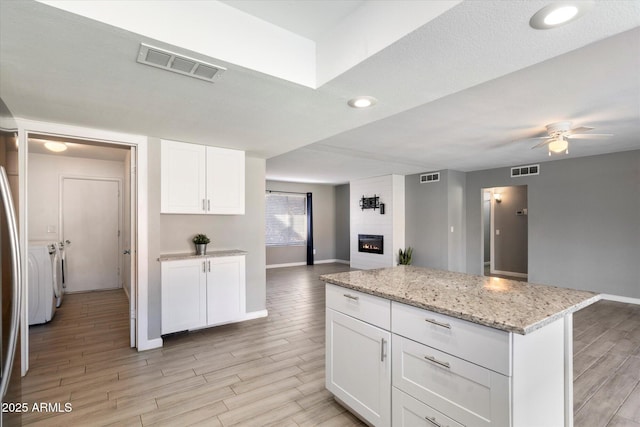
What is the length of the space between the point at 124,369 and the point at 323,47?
3.20 meters

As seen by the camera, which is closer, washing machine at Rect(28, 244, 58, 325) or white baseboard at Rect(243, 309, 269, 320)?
washing machine at Rect(28, 244, 58, 325)

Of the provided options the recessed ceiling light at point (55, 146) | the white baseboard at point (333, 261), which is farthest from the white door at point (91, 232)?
the white baseboard at point (333, 261)

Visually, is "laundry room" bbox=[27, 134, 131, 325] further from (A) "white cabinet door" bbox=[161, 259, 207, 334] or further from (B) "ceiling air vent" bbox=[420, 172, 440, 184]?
(B) "ceiling air vent" bbox=[420, 172, 440, 184]

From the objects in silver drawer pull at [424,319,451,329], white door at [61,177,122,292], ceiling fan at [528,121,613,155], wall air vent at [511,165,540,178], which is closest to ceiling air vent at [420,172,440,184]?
wall air vent at [511,165,540,178]

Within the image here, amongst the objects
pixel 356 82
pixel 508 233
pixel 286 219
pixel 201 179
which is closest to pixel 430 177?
pixel 508 233

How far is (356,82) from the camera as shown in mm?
1903

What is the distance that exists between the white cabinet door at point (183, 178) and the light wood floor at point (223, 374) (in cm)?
154

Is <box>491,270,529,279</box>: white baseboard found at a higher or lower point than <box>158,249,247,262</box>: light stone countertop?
lower

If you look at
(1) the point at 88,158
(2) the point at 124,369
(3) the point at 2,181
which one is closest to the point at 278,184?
(1) the point at 88,158

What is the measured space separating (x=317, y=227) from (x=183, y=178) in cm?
626

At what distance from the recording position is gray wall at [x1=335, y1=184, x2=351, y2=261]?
970 centimetres

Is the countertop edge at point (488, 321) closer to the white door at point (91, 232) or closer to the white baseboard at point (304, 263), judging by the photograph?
the white door at point (91, 232)

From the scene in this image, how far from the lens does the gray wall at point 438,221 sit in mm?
6742

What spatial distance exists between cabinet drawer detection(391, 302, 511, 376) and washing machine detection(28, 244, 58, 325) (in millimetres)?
4481
